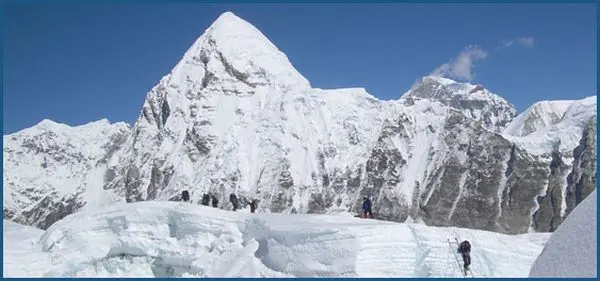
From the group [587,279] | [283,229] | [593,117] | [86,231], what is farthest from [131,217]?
[593,117]

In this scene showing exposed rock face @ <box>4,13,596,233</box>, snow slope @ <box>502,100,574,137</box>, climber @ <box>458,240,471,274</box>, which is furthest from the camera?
snow slope @ <box>502,100,574,137</box>

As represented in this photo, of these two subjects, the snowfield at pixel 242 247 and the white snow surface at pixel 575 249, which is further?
the snowfield at pixel 242 247

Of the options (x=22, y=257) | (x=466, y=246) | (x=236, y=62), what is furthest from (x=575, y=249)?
(x=236, y=62)

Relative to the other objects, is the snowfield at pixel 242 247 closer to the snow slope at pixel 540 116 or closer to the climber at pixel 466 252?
the climber at pixel 466 252

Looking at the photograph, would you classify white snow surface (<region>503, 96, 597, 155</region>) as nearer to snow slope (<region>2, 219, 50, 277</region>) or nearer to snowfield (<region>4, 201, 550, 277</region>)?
snowfield (<region>4, 201, 550, 277</region>)

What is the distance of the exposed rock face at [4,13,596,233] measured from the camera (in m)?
142

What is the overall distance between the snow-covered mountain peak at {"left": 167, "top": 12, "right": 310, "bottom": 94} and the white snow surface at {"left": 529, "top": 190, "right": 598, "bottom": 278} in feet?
519

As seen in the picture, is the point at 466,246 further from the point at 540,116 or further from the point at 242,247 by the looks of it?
the point at 540,116

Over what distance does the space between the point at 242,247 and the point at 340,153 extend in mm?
130501

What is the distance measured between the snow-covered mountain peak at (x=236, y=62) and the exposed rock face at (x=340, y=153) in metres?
0.34

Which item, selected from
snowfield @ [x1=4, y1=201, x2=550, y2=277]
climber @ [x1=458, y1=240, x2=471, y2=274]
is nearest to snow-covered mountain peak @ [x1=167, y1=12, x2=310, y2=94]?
snowfield @ [x1=4, y1=201, x2=550, y2=277]

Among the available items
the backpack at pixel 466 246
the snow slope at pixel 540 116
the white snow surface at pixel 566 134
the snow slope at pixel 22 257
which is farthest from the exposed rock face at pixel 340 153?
the backpack at pixel 466 246

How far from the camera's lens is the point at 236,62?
590 ft

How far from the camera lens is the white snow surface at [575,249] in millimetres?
10711
